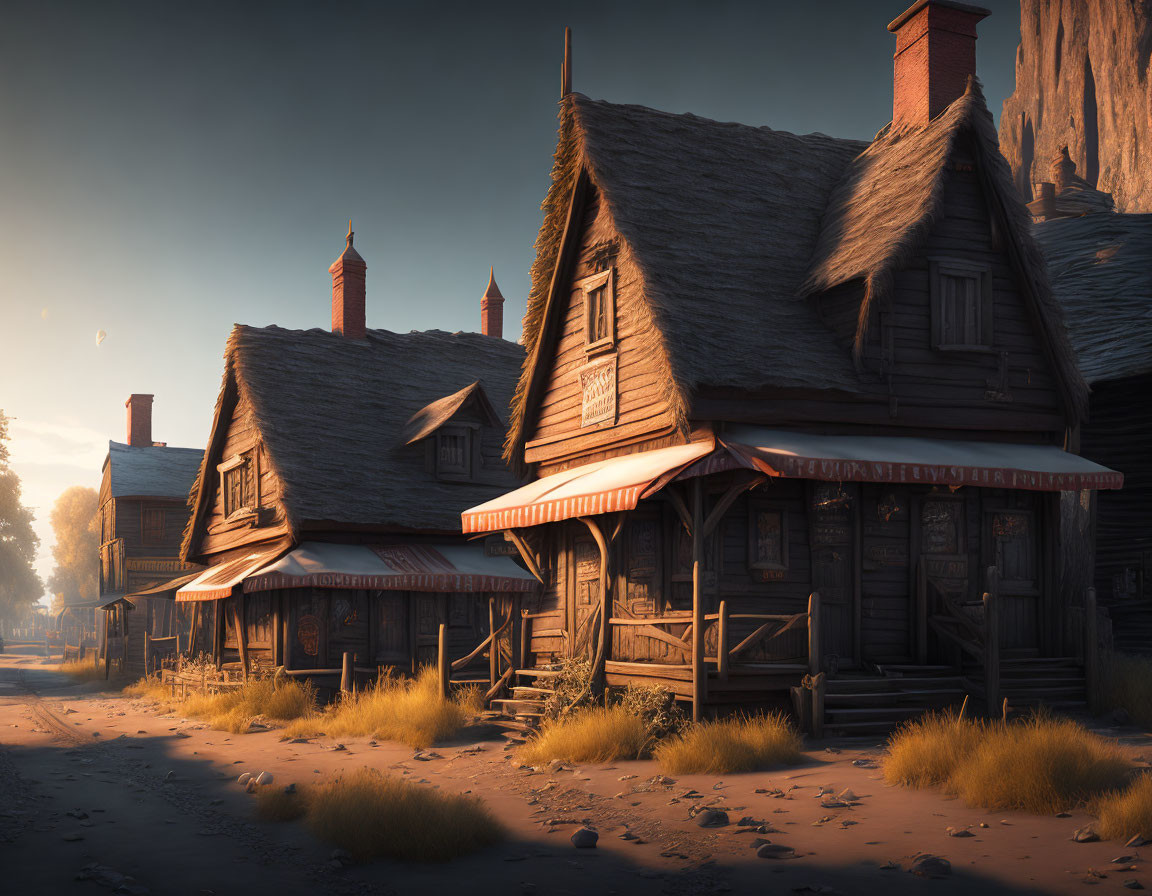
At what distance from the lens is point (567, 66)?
2006cm

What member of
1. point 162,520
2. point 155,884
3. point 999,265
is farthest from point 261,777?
point 162,520

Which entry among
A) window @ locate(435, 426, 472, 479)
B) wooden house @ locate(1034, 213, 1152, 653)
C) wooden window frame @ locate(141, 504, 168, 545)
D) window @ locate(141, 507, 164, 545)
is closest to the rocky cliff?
wooden house @ locate(1034, 213, 1152, 653)

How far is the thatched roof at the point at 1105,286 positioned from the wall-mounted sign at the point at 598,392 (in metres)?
8.92

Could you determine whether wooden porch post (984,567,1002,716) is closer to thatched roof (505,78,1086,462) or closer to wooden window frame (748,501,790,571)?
wooden window frame (748,501,790,571)

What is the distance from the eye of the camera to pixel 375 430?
89.2ft

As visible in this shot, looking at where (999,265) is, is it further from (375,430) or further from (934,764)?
(375,430)

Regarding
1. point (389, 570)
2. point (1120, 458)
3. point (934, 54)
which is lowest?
point (389, 570)

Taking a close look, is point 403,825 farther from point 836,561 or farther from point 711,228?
point 711,228

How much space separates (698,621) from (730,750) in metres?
2.20

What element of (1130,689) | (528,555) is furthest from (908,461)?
(528,555)

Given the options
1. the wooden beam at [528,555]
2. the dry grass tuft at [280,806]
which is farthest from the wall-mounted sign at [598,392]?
the dry grass tuft at [280,806]

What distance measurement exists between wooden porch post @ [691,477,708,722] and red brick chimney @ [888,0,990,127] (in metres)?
8.63

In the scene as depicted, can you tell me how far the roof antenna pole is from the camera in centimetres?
1970

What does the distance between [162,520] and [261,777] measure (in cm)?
3498
